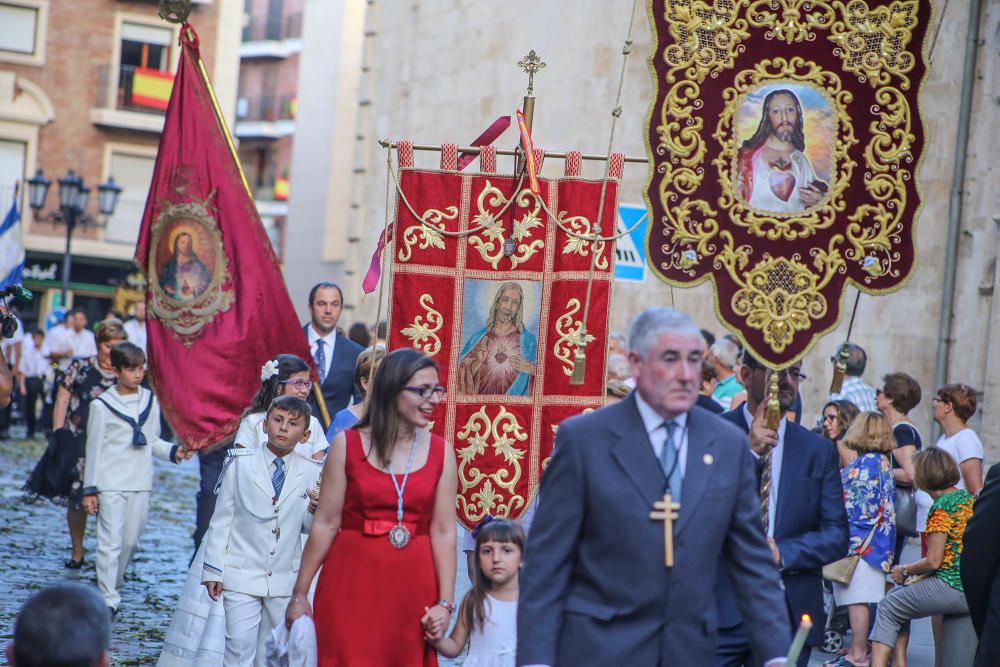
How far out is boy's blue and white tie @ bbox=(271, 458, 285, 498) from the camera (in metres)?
8.18

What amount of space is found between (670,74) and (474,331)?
180 centimetres

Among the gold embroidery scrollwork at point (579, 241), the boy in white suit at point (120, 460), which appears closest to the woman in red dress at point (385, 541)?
the gold embroidery scrollwork at point (579, 241)

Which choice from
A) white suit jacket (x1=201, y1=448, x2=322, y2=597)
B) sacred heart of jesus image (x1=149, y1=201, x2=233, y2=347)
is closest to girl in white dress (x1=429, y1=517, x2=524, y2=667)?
white suit jacket (x1=201, y1=448, x2=322, y2=597)

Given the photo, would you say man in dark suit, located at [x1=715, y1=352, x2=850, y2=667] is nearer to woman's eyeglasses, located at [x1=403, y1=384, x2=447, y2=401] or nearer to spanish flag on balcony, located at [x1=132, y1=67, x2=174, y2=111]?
woman's eyeglasses, located at [x1=403, y1=384, x2=447, y2=401]

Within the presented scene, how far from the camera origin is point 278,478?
8.20 metres

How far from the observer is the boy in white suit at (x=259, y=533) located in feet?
26.1

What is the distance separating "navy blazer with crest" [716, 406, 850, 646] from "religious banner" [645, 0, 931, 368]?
1.18 metres

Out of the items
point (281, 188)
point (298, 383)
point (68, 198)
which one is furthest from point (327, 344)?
point (281, 188)

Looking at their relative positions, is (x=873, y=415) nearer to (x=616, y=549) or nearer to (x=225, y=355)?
(x=225, y=355)

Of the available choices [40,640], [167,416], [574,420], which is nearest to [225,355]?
[167,416]

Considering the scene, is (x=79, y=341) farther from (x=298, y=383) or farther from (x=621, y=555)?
(x=621, y=555)

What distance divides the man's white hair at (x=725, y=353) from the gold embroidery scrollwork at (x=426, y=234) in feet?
13.3

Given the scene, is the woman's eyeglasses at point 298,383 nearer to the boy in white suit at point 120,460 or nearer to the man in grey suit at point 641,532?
the boy in white suit at point 120,460

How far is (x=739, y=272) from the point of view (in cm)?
841
